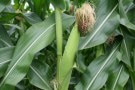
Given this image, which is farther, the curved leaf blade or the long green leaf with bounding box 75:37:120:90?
the long green leaf with bounding box 75:37:120:90

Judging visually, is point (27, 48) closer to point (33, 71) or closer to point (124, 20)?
point (33, 71)

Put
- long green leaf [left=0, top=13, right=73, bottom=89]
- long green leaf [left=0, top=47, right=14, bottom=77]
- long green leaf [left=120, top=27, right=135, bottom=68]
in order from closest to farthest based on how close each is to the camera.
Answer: long green leaf [left=0, top=13, right=73, bottom=89] < long green leaf [left=0, top=47, right=14, bottom=77] < long green leaf [left=120, top=27, right=135, bottom=68]

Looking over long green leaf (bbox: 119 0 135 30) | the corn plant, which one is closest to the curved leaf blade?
the corn plant

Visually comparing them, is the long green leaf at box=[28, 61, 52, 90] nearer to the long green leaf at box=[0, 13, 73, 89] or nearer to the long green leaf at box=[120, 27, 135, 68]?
the long green leaf at box=[0, 13, 73, 89]

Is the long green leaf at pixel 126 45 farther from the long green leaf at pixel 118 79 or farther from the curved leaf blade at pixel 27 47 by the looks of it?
the curved leaf blade at pixel 27 47

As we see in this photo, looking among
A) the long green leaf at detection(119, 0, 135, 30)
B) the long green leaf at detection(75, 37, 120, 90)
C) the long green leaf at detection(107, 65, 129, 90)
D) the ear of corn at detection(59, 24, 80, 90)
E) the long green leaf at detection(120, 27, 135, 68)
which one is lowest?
the long green leaf at detection(107, 65, 129, 90)

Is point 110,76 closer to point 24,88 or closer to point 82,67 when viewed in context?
point 82,67

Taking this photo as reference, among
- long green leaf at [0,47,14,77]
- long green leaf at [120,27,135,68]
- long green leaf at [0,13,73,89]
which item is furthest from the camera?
long green leaf at [120,27,135,68]

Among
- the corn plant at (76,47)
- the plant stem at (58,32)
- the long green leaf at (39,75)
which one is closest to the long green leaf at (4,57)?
the corn plant at (76,47)
